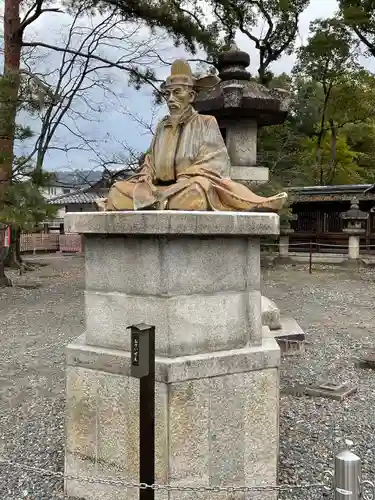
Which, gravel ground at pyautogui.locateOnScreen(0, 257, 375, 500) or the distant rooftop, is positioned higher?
the distant rooftop

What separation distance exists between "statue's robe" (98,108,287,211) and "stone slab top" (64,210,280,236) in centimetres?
23

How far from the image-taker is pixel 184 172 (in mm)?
3533

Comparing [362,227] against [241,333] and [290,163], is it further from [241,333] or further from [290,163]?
[241,333]

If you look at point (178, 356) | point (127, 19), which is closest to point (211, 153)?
point (178, 356)

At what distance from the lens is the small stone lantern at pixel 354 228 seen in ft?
70.9

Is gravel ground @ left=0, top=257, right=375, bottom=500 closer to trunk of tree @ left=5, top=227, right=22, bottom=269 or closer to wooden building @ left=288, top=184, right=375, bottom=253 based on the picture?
trunk of tree @ left=5, top=227, right=22, bottom=269

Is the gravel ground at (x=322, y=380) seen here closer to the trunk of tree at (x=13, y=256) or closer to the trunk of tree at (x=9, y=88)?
the trunk of tree at (x=9, y=88)

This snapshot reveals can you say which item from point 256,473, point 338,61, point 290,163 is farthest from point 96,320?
point 338,61

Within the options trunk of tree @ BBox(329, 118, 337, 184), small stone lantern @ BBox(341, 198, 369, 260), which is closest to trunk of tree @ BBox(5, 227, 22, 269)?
small stone lantern @ BBox(341, 198, 369, 260)

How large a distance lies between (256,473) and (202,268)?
134 centimetres

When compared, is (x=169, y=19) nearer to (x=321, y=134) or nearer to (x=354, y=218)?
(x=354, y=218)

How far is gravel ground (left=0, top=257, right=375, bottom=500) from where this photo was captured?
3.83 m

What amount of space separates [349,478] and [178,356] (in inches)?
45.6

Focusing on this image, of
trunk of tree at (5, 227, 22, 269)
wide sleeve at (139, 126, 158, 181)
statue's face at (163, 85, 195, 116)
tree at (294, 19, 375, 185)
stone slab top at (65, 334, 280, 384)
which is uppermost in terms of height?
tree at (294, 19, 375, 185)
